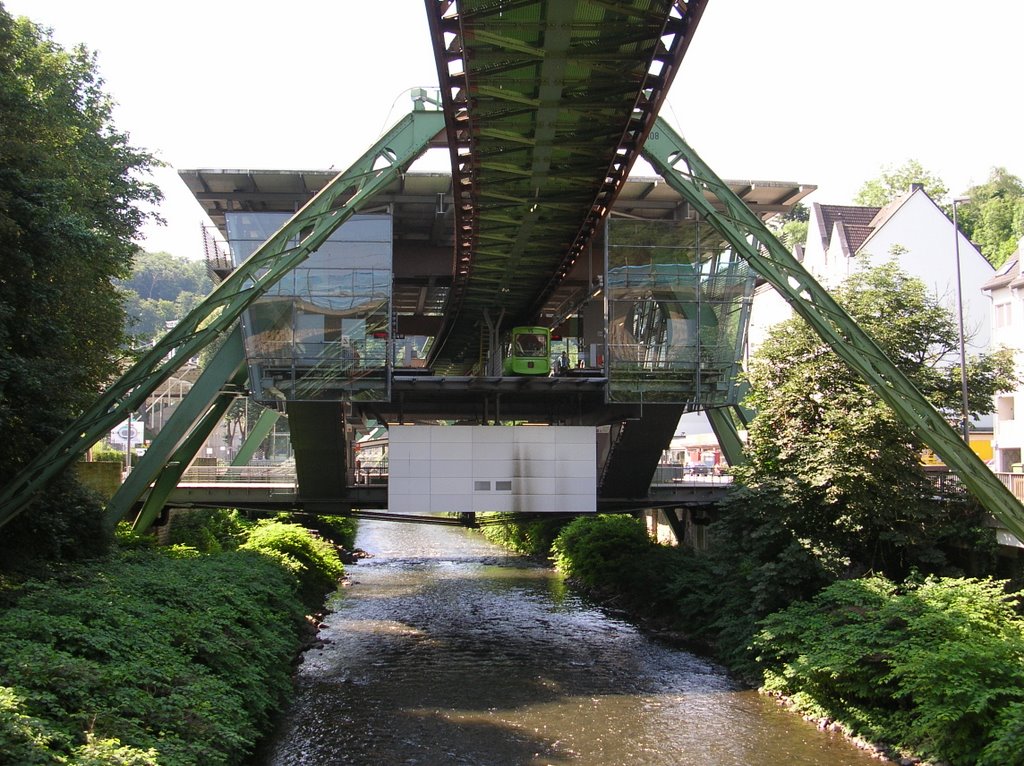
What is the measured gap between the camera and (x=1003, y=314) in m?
37.6

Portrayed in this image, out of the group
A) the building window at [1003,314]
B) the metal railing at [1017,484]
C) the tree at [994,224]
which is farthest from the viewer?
the tree at [994,224]

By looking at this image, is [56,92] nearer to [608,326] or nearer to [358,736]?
[608,326]

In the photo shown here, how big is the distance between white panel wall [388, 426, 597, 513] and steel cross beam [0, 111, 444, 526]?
7.35 m

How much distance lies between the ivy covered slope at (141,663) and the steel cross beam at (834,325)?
38.9ft

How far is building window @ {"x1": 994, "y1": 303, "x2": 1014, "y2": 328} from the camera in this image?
122ft

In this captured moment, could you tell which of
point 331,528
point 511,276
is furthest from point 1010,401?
point 331,528

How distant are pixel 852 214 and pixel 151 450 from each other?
1564 inches

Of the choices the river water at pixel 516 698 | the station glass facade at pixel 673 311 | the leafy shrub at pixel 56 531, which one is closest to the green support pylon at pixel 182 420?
the leafy shrub at pixel 56 531

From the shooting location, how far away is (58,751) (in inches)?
358

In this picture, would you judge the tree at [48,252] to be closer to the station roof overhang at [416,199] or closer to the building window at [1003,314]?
the station roof overhang at [416,199]

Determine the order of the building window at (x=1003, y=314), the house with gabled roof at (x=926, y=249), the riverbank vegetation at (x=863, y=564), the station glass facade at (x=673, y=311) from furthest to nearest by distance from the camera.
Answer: the house with gabled roof at (x=926, y=249) < the building window at (x=1003, y=314) < the station glass facade at (x=673, y=311) < the riverbank vegetation at (x=863, y=564)

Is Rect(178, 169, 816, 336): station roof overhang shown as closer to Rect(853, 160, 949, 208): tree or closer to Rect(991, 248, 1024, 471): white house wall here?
Rect(991, 248, 1024, 471): white house wall

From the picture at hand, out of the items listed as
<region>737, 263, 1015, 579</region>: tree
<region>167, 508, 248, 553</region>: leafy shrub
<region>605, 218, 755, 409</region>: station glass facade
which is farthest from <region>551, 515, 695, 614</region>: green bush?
<region>167, 508, 248, 553</region>: leafy shrub

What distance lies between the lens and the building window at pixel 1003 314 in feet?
122
